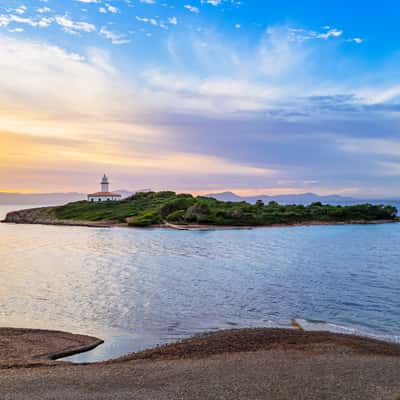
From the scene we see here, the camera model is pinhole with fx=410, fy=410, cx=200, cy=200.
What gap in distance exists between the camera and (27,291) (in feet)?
82.8

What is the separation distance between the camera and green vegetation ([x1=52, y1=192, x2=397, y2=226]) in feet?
306

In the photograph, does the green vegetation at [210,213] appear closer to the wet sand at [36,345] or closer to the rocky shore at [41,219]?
the rocky shore at [41,219]

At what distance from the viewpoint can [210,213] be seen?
94.1 metres

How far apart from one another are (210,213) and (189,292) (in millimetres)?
69038

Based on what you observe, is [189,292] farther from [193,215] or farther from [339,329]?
[193,215]

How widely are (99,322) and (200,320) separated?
4648mm

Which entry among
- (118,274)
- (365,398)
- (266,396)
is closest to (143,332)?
(266,396)

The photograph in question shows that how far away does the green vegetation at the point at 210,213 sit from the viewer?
9339 cm

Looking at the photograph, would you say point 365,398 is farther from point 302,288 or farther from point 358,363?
point 302,288

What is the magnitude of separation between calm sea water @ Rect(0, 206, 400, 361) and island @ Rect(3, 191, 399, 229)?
156ft

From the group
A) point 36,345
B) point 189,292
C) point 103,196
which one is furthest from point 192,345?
point 103,196

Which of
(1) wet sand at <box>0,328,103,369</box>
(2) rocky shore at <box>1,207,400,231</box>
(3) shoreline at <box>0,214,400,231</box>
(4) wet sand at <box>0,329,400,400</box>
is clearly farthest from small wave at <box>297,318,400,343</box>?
(2) rocky shore at <box>1,207,400,231</box>

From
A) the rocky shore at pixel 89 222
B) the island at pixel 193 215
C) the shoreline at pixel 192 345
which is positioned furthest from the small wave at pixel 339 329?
the island at pixel 193 215

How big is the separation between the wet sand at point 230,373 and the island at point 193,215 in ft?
238
